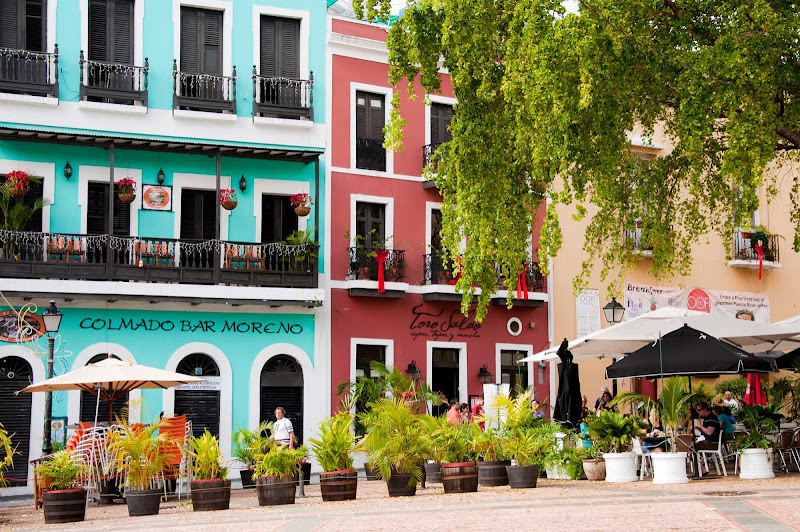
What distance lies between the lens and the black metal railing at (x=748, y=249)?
3306cm

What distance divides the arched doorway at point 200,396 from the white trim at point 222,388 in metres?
0.12

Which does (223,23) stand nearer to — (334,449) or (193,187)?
(193,187)

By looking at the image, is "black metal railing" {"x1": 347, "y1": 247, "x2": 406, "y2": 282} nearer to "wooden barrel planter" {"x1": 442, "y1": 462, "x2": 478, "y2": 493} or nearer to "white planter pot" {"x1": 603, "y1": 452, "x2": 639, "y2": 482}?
"white planter pot" {"x1": 603, "y1": 452, "x2": 639, "y2": 482}

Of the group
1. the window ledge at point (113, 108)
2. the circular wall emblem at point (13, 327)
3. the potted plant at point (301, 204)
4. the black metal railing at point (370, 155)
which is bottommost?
the circular wall emblem at point (13, 327)

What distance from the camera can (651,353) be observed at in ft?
59.7

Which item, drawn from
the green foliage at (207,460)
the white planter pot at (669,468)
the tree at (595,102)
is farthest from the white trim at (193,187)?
the white planter pot at (669,468)

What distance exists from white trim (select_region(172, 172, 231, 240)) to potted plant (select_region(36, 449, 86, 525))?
35.8 ft

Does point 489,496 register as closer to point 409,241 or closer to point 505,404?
point 505,404

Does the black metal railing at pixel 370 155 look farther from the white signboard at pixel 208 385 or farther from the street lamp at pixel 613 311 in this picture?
the street lamp at pixel 613 311

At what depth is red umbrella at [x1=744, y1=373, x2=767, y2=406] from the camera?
27.7m

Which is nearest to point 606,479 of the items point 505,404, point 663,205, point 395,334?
point 505,404

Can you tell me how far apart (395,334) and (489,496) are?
13005mm

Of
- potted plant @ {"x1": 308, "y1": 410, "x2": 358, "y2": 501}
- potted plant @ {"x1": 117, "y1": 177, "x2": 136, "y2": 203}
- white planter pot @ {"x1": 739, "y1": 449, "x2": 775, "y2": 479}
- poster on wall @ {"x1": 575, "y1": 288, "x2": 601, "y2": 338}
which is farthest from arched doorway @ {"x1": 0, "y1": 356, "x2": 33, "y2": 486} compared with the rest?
white planter pot @ {"x1": 739, "y1": 449, "x2": 775, "y2": 479}

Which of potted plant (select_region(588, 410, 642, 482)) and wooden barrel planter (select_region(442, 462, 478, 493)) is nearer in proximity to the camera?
wooden barrel planter (select_region(442, 462, 478, 493))
